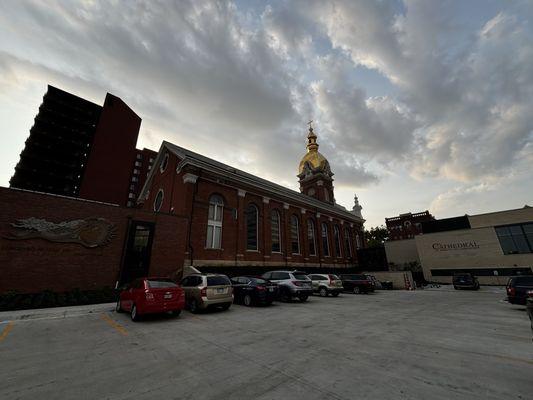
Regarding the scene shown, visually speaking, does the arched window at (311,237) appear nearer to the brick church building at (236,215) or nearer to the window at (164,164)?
the brick church building at (236,215)

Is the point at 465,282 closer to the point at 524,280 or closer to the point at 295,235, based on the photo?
the point at 524,280

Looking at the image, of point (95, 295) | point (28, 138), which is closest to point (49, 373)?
point (95, 295)

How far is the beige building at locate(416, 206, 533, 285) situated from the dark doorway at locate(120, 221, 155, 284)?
3340 cm

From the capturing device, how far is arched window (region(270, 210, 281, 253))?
26.9 m

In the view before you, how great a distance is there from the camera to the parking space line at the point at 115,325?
7.00 m

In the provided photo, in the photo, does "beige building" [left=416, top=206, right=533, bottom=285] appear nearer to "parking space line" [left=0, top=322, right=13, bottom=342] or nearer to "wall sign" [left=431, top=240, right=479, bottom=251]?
"wall sign" [left=431, top=240, right=479, bottom=251]

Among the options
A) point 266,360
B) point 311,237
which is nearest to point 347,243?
point 311,237

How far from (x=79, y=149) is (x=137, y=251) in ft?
138

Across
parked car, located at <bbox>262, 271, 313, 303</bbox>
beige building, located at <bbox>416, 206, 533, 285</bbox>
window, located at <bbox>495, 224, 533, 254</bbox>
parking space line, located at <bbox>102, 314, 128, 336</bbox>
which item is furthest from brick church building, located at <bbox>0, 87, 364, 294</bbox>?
window, located at <bbox>495, 224, 533, 254</bbox>

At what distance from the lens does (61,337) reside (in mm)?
6523

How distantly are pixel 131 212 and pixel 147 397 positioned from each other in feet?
47.6

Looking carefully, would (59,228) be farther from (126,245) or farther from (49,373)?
(49,373)

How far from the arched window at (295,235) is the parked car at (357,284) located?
9104 mm

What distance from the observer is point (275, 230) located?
1088 inches
